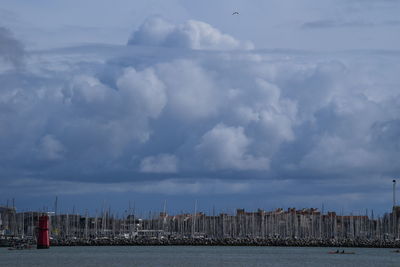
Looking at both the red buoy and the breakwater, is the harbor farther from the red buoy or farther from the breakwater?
the red buoy

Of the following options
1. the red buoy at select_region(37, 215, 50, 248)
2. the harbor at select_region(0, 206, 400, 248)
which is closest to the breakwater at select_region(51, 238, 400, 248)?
the harbor at select_region(0, 206, 400, 248)

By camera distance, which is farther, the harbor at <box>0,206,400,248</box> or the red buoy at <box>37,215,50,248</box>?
the harbor at <box>0,206,400,248</box>

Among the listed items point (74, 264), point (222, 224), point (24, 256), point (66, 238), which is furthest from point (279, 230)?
point (74, 264)

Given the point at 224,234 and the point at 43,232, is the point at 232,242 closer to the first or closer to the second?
the point at 224,234

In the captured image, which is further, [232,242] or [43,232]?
[232,242]

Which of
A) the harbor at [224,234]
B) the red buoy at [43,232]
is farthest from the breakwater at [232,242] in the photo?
the red buoy at [43,232]

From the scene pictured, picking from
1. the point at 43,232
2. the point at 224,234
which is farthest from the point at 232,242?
the point at 43,232

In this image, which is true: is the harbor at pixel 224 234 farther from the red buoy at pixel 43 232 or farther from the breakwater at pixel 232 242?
the red buoy at pixel 43 232

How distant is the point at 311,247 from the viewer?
574 feet

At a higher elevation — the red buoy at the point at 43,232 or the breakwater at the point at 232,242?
the red buoy at the point at 43,232

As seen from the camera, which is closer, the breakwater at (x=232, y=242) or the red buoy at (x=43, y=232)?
the red buoy at (x=43, y=232)

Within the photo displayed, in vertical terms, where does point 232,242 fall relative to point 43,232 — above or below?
below

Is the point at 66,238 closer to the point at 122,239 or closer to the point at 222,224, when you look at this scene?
the point at 122,239

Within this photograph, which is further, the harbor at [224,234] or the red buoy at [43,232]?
the harbor at [224,234]
